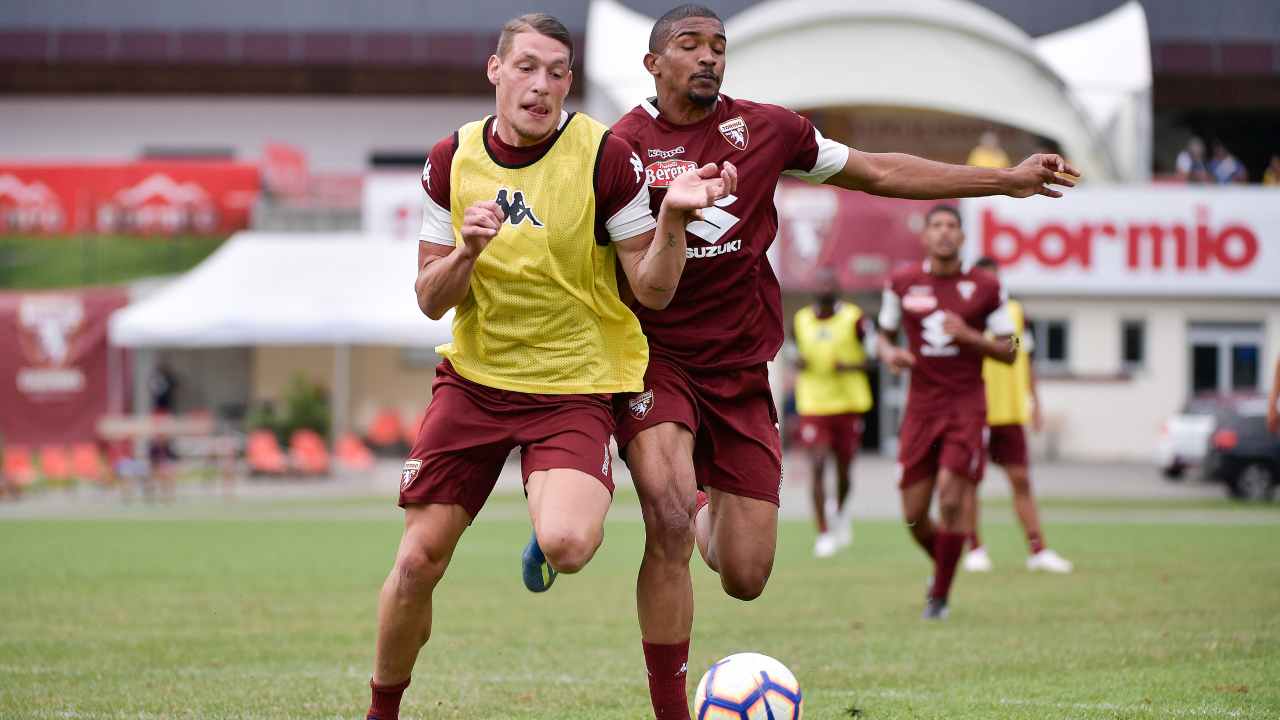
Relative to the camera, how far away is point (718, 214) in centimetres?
Answer: 641

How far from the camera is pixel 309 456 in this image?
1165 inches

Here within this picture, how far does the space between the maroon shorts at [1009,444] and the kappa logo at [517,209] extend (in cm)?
803

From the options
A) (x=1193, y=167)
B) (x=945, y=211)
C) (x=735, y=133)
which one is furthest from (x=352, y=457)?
(x=735, y=133)

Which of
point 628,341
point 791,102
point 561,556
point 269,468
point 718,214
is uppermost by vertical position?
point 791,102

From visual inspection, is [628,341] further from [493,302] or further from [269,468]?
[269,468]

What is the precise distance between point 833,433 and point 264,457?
16389mm

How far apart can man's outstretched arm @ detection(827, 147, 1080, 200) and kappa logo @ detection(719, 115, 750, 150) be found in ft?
1.24

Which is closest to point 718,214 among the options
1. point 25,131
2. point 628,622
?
point 628,622

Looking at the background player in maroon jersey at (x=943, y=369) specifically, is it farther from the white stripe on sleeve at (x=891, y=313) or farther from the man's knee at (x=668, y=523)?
the man's knee at (x=668, y=523)

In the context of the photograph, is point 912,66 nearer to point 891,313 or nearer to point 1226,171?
point 1226,171

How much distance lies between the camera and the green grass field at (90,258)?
34594 millimetres

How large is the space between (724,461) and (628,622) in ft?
11.7

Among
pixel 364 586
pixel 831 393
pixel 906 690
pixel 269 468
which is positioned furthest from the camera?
pixel 269 468

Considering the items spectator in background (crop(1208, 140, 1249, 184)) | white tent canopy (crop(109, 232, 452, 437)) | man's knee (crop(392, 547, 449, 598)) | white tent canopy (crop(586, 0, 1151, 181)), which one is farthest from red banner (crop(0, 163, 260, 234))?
man's knee (crop(392, 547, 449, 598))
